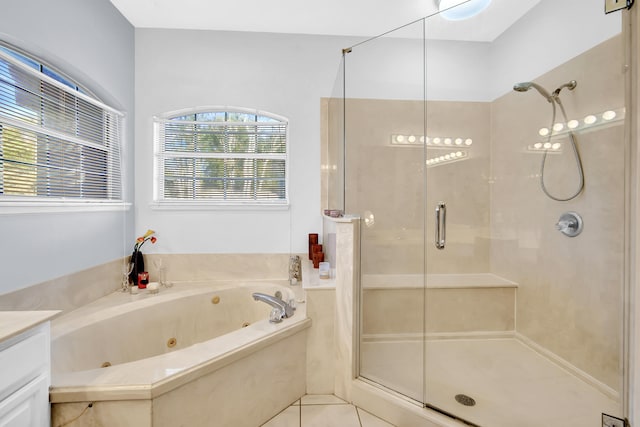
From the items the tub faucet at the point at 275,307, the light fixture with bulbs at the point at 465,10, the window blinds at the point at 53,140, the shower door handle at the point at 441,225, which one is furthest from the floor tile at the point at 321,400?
the light fixture with bulbs at the point at 465,10

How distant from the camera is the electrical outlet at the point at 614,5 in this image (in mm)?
1101

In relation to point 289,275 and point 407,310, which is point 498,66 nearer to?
point 407,310

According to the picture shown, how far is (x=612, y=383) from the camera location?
49.8 inches

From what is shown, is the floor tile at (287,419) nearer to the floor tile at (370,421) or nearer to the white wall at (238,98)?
the floor tile at (370,421)

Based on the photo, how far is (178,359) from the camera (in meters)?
1.26

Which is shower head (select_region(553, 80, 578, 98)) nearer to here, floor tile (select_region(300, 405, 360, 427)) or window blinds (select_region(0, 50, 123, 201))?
floor tile (select_region(300, 405, 360, 427))

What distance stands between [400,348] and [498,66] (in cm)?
187

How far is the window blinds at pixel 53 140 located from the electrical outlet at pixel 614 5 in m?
2.66

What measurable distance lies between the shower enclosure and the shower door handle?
0.4 inches

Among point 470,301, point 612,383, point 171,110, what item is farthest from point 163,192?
point 612,383

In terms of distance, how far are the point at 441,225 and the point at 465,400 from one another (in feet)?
3.13

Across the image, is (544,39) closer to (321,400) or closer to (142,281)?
(321,400)

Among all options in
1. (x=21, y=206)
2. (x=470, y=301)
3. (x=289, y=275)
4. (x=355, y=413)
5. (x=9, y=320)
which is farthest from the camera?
(x=289, y=275)

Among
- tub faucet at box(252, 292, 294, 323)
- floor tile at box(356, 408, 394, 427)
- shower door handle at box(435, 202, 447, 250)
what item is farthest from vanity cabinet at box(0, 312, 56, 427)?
shower door handle at box(435, 202, 447, 250)
